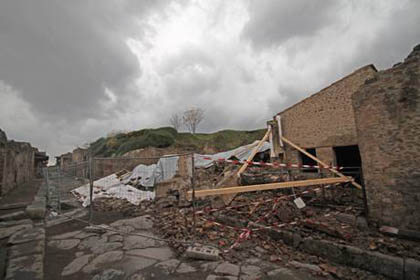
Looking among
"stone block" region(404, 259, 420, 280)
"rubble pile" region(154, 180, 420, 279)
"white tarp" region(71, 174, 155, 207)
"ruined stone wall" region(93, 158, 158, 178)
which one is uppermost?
"ruined stone wall" region(93, 158, 158, 178)

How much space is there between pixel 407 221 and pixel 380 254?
1.60 meters

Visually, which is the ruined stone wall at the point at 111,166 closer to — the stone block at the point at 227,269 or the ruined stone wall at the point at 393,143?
the stone block at the point at 227,269

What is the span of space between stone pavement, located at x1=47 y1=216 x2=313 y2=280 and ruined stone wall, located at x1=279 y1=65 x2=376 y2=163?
320 inches

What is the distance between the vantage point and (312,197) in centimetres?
702

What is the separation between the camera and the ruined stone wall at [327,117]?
892cm

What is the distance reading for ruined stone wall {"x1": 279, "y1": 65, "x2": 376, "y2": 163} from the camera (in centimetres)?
892

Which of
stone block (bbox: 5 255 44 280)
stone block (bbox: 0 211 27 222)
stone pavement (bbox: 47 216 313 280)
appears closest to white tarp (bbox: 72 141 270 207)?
stone block (bbox: 0 211 27 222)

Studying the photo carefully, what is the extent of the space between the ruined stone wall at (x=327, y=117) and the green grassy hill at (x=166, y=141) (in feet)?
42.2

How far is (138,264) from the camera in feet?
9.82

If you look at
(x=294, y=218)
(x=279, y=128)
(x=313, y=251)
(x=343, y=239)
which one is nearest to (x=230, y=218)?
(x=294, y=218)

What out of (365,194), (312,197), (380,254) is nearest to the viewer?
(380,254)

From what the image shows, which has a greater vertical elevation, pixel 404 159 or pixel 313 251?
pixel 404 159

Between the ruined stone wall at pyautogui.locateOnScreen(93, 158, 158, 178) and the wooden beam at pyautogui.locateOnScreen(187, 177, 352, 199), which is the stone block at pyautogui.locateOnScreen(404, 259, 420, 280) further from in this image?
the ruined stone wall at pyautogui.locateOnScreen(93, 158, 158, 178)

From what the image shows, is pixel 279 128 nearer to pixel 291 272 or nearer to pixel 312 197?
pixel 312 197
